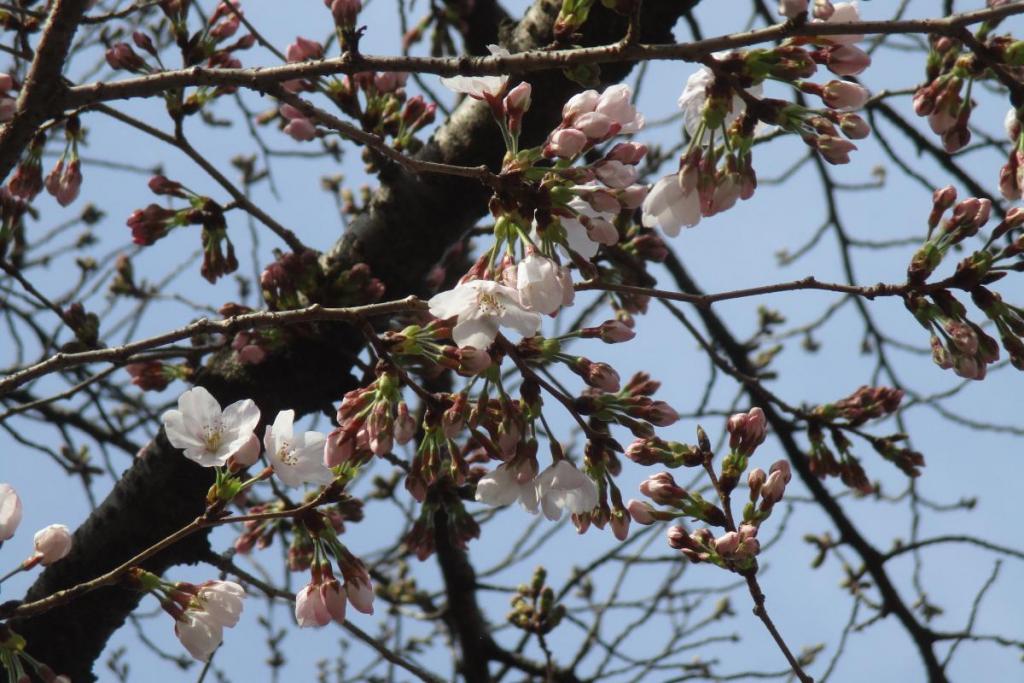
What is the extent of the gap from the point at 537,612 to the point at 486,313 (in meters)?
1.76

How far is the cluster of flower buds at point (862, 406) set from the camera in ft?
8.02

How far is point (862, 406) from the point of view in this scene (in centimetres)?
247

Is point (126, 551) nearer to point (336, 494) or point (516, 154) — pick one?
point (336, 494)

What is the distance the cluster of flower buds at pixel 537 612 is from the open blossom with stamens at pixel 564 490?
1232 millimetres

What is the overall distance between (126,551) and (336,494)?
2.69 feet

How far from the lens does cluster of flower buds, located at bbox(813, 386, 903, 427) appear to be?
2443 millimetres

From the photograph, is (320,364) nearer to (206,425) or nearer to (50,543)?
(206,425)

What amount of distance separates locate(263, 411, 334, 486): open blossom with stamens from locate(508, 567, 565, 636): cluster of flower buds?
4.50ft

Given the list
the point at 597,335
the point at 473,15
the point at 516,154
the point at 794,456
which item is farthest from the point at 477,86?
the point at 794,456

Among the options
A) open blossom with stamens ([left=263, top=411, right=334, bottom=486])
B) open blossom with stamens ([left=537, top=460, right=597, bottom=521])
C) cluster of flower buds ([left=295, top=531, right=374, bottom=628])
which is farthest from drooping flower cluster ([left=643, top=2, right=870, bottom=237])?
cluster of flower buds ([left=295, top=531, right=374, bottom=628])

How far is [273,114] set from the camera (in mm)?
3766

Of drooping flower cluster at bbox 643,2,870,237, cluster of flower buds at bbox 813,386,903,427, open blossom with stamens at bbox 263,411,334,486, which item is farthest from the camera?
cluster of flower buds at bbox 813,386,903,427

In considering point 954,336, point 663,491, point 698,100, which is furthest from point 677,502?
point 698,100

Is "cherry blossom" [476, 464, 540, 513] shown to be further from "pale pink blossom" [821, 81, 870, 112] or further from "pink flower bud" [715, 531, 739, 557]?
"pale pink blossom" [821, 81, 870, 112]
